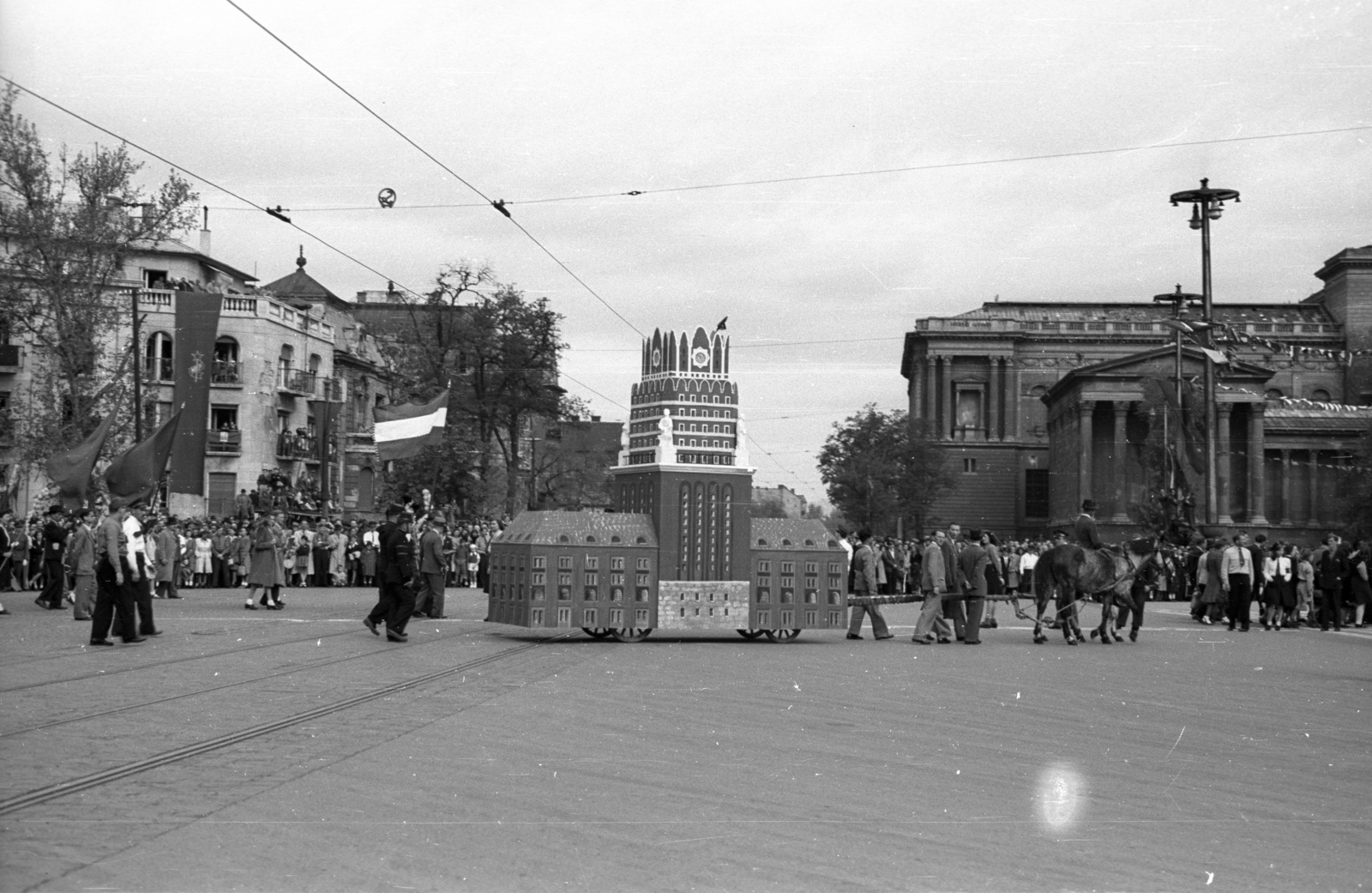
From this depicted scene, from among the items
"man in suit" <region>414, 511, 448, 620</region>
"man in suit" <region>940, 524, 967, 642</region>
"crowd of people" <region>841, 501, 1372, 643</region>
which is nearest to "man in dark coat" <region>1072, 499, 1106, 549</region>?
"crowd of people" <region>841, 501, 1372, 643</region>

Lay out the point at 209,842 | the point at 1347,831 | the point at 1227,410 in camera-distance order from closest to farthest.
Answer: the point at 209,842
the point at 1347,831
the point at 1227,410

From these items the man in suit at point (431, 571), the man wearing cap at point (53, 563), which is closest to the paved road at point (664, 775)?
the man in suit at point (431, 571)

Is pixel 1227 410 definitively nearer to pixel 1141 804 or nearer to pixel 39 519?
pixel 39 519

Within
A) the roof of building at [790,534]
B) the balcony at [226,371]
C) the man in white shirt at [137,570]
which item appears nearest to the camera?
the man in white shirt at [137,570]

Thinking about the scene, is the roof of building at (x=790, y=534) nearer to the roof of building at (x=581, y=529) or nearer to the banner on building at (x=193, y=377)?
the roof of building at (x=581, y=529)

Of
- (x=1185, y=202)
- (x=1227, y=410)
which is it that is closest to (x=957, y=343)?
(x=1227, y=410)

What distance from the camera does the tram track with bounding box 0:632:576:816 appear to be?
7.93m

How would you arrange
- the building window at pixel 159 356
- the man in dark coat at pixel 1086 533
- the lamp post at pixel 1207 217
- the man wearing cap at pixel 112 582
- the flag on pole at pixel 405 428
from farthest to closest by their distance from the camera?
1. the building window at pixel 159 356
2. the lamp post at pixel 1207 217
3. the flag on pole at pixel 405 428
4. the man in dark coat at pixel 1086 533
5. the man wearing cap at pixel 112 582

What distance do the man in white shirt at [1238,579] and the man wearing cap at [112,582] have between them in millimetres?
20041

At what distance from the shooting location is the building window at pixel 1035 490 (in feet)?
394

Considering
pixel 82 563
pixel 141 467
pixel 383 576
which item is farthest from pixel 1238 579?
pixel 141 467

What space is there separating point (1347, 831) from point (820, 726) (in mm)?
4564

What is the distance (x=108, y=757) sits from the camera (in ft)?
30.6

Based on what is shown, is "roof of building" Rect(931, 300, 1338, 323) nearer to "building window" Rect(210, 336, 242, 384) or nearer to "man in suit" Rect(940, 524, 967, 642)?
"building window" Rect(210, 336, 242, 384)
